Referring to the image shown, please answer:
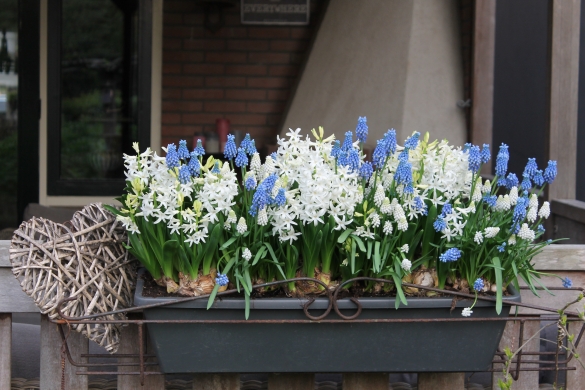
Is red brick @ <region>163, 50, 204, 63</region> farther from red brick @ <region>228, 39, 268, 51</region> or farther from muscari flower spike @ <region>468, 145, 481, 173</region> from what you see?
muscari flower spike @ <region>468, 145, 481, 173</region>

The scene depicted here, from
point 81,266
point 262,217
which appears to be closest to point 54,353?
point 81,266

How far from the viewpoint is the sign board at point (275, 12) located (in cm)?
507

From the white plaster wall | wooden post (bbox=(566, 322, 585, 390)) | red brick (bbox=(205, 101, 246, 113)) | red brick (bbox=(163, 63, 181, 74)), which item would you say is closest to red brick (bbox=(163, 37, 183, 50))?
red brick (bbox=(163, 63, 181, 74))

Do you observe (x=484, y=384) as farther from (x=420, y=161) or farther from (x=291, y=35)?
(x=291, y=35)

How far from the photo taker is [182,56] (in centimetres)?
509

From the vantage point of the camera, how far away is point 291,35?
5.17m

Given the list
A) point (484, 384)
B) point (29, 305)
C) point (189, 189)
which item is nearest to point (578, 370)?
point (484, 384)

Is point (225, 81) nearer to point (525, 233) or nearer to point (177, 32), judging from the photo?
point (177, 32)

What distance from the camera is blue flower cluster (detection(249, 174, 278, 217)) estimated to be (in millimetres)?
1360

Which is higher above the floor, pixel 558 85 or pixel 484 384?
pixel 558 85

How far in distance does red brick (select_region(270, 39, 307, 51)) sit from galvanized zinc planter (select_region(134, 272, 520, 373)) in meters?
3.86

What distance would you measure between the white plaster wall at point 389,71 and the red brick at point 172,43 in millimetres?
899

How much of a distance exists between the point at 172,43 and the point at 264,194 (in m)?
3.89

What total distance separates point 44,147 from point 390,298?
3.85 meters
